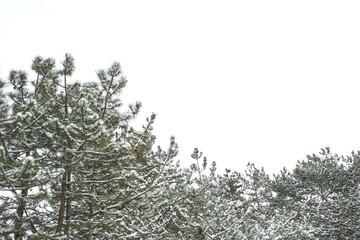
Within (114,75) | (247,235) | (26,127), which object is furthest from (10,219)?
(247,235)

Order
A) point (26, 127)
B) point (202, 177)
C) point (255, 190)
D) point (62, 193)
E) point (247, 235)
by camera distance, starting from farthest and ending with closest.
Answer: point (255, 190), point (202, 177), point (247, 235), point (62, 193), point (26, 127)

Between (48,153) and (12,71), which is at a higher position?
(12,71)

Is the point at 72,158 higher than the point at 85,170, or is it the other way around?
the point at 85,170

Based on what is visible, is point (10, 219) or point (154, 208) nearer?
point (10, 219)

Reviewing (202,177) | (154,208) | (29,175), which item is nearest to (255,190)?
(202,177)

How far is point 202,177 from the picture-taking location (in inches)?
324

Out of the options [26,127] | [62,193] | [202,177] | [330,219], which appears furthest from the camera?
[330,219]

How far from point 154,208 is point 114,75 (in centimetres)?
348

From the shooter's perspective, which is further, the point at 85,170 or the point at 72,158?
the point at 85,170

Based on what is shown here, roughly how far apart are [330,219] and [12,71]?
17.5 metres

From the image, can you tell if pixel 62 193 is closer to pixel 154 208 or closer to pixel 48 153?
pixel 48 153

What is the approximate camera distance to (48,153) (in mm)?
5285

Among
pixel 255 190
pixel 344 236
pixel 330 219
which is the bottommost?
pixel 344 236

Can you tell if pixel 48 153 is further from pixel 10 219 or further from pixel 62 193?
pixel 10 219
